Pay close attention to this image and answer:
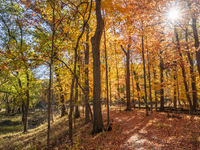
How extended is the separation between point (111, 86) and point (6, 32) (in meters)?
15.1

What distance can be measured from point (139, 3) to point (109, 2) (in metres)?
2.20

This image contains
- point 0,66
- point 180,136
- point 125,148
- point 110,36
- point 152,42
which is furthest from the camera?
point 152,42

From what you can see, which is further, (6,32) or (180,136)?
(6,32)

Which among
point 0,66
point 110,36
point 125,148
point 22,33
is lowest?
point 125,148

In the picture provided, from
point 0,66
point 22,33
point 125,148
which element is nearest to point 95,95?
point 125,148

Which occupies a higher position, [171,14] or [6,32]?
[6,32]

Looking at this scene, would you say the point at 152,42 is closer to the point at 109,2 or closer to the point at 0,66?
the point at 109,2

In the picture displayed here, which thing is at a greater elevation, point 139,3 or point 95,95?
point 139,3

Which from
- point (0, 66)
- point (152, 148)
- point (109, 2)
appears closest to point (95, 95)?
point (152, 148)

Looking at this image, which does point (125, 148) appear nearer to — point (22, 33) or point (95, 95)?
point (95, 95)

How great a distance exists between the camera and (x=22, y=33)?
13.1 meters

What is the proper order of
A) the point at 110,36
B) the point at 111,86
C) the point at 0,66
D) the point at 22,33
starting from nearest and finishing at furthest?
the point at 0,66, the point at 110,36, the point at 22,33, the point at 111,86

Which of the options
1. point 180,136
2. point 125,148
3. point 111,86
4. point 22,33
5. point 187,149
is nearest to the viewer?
point 187,149

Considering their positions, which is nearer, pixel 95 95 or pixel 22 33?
pixel 95 95
